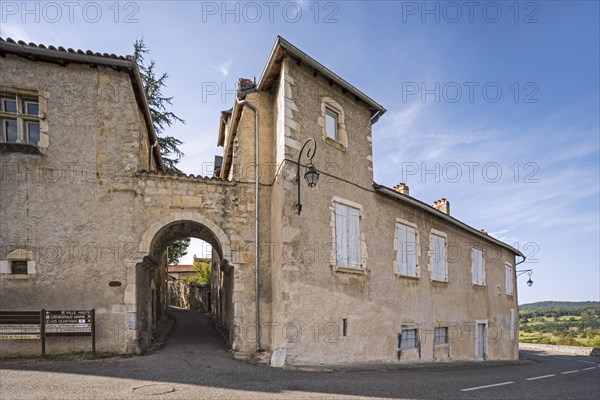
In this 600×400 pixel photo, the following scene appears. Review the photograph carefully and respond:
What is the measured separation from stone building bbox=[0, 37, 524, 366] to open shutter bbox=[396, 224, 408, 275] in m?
0.26

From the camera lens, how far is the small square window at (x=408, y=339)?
10.5 metres

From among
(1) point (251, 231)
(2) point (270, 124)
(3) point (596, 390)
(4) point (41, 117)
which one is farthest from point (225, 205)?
(3) point (596, 390)

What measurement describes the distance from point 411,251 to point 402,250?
1.80 ft

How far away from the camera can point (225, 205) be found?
9336 mm

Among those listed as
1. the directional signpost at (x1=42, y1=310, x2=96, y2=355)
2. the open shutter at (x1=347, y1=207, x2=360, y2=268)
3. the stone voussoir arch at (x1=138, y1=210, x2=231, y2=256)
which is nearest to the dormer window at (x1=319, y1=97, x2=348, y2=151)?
the open shutter at (x1=347, y1=207, x2=360, y2=268)

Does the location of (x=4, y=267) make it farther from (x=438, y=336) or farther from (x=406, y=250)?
(x=438, y=336)

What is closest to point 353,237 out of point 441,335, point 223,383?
point 223,383

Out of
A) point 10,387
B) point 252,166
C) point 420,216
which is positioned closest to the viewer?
point 10,387

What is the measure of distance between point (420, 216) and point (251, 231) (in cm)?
585

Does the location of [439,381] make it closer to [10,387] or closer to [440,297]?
[440,297]

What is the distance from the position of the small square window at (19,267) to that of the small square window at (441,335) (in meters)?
10.9

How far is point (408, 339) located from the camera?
1078 cm

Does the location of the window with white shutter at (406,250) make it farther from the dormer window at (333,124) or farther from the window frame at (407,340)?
the dormer window at (333,124)

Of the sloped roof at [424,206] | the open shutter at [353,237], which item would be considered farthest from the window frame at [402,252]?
the open shutter at [353,237]
